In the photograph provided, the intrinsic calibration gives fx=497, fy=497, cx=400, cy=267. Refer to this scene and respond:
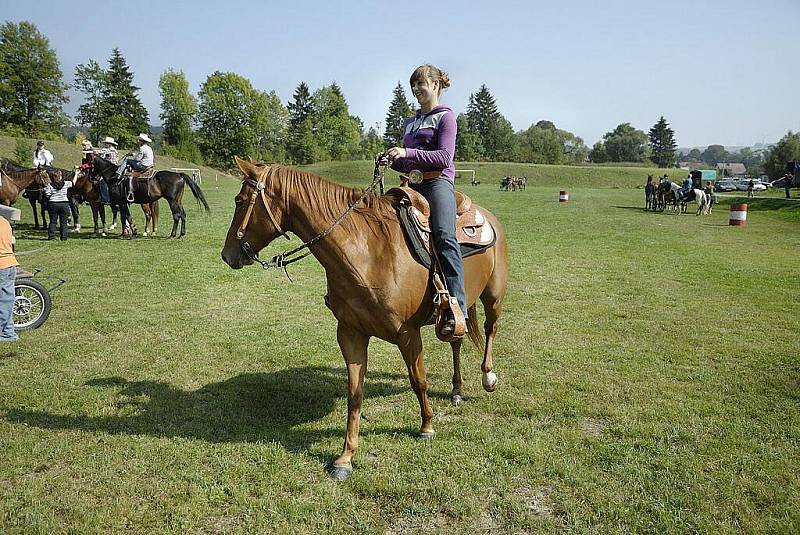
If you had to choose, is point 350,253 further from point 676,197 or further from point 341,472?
point 676,197

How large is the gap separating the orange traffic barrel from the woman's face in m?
22.4

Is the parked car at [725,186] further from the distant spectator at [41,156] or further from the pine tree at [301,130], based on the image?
the distant spectator at [41,156]

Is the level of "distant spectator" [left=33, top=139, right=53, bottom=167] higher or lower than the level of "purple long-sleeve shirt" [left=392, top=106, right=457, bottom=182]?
higher

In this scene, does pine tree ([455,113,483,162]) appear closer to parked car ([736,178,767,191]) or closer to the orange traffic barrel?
parked car ([736,178,767,191])

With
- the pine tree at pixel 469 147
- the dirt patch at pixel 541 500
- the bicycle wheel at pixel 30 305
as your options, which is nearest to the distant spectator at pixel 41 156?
the bicycle wheel at pixel 30 305

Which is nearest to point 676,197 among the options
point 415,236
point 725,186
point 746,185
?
point 415,236

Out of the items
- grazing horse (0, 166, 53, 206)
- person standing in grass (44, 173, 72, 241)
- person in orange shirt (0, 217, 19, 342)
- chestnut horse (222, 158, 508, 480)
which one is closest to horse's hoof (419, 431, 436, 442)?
chestnut horse (222, 158, 508, 480)

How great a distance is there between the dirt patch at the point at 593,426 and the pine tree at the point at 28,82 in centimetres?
7441

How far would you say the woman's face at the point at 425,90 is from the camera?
3956 mm

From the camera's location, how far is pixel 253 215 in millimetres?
3670

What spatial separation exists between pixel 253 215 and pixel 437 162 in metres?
1.46

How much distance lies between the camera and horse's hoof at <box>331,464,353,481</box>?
380 centimetres

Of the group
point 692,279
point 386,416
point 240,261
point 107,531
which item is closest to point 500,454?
point 386,416

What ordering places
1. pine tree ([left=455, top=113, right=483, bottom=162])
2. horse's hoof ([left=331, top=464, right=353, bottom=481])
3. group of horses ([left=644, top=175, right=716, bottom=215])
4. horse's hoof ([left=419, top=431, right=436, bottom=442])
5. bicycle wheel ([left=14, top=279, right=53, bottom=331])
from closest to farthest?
horse's hoof ([left=331, top=464, right=353, bottom=481])
horse's hoof ([left=419, top=431, right=436, bottom=442])
bicycle wheel ([left=14, top=279, right=53, bottom=331])
group of horses ([left=644, top=175, right=716, bottom=215])
pine tree ([left=455, top=113, right=483, bottom=162])
